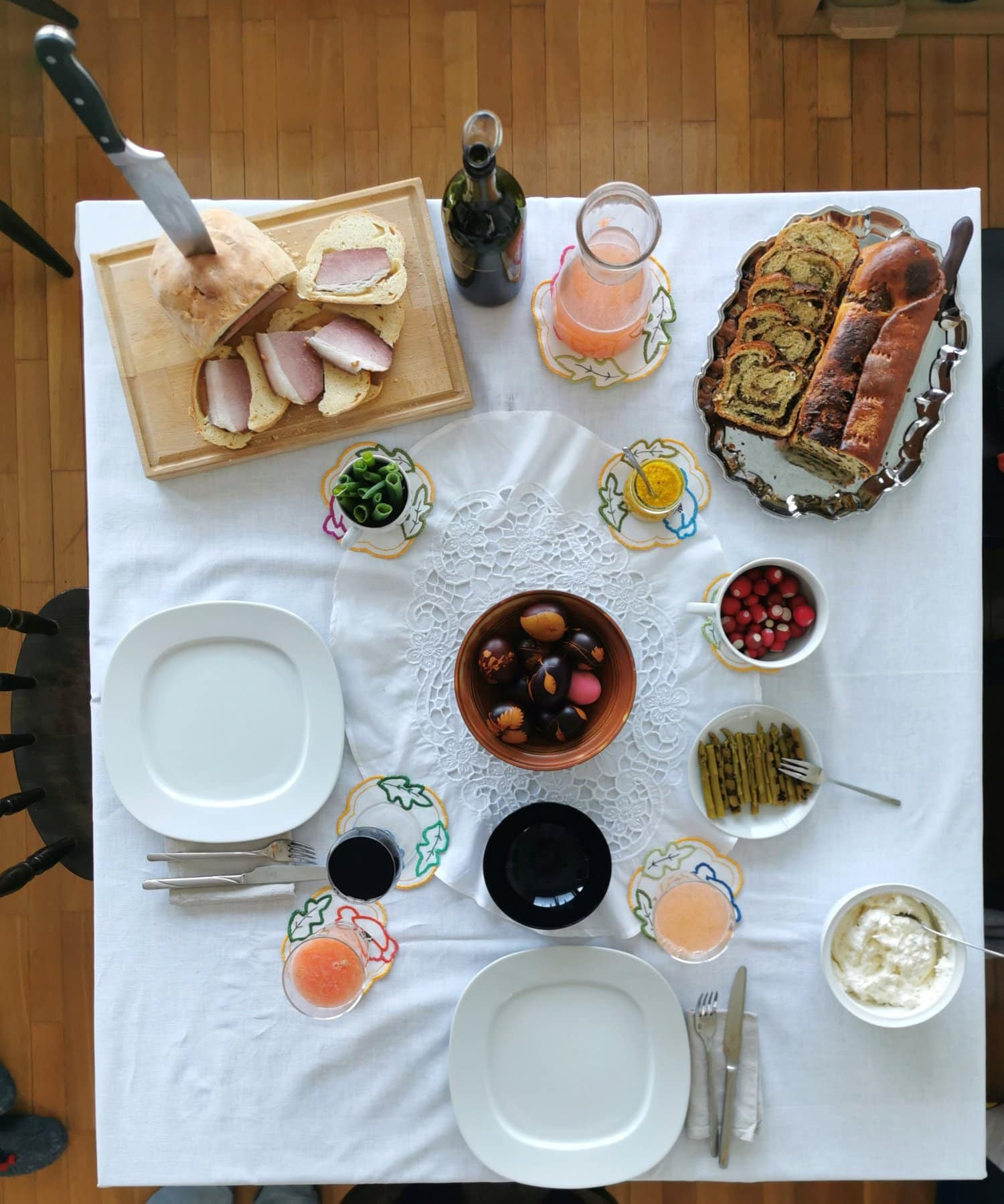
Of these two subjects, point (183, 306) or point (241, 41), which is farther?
point (241, 41)

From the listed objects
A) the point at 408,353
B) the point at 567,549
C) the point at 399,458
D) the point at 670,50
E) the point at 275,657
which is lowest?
the point at 275,657

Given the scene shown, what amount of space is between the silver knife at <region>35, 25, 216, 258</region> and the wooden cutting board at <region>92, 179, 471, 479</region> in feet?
0.42

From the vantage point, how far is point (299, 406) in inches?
42.6

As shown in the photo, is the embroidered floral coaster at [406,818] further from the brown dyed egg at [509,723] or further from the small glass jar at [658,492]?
the small glass jar at [658,492]

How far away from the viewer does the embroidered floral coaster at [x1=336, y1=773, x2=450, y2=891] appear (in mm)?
1070

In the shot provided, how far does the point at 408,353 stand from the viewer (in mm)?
1085

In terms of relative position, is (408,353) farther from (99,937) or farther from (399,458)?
(99,937)

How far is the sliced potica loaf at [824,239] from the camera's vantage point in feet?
3.44

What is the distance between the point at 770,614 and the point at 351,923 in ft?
2.12

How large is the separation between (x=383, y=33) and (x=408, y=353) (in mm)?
998

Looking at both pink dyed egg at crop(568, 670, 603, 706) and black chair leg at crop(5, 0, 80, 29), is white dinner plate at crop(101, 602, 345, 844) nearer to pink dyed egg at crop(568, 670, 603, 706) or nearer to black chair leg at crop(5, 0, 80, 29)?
pink dyed egg at crop(568, 670, 603, 706)

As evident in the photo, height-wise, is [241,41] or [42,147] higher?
[241,41]

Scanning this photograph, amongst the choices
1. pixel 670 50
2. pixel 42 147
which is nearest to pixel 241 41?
pixel 42 147

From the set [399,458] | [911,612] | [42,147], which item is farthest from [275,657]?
[42,147]
